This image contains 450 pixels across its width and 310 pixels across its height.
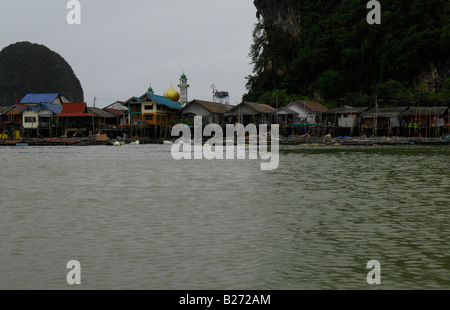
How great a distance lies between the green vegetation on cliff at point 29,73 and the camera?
527 ft

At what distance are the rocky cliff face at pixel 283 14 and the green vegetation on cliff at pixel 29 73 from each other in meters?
93.8

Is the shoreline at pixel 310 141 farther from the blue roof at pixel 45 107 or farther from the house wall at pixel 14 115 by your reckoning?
the house wall at pixel 14 115

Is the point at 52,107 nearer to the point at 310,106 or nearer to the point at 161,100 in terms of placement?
the point at 161,100

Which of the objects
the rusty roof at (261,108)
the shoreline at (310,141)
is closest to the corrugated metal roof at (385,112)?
the shoreline at (310,141)

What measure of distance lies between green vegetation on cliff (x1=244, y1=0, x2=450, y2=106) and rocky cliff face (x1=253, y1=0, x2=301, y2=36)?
166 millimetres

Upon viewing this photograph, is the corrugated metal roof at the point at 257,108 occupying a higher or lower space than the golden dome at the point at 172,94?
lower

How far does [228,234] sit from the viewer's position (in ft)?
38.3

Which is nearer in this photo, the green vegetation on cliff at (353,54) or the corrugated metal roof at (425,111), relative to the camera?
the corrugated metal roof at (425,111)

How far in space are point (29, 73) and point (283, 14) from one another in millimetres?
105081

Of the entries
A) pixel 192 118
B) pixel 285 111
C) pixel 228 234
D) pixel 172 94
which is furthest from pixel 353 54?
pixel 228 234

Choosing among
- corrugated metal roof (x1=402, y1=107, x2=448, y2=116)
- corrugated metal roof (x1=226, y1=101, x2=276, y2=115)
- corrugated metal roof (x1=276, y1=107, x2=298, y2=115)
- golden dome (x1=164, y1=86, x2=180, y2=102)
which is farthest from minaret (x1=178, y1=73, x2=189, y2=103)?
corrugated metal roof (x1=402, y1=107, x2=448, y2=116)

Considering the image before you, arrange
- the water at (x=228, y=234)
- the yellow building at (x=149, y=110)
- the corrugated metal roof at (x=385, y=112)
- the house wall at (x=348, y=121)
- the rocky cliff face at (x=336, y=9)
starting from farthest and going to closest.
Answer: the yellow building at (x=149, y=110) → the house wall at (x=348, y=121) → the rocky cliff face at (x=336, y=9) → the corrugated metal roof at (x=385, y=112) → the water at (x=228, y=234)

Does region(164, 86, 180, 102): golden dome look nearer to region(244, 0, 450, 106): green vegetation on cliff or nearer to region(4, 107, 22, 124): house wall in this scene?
region(244, 0, 450, 106): green vegetation on cliff
